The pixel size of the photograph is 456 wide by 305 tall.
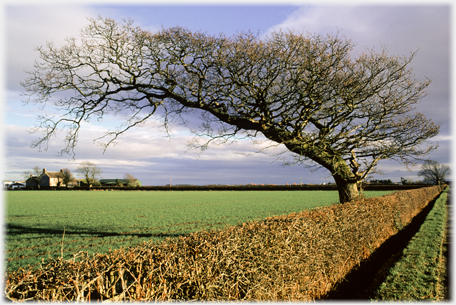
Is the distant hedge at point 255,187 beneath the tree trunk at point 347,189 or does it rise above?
beneath

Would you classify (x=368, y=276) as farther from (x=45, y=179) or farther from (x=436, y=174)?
(x=45, y=179)

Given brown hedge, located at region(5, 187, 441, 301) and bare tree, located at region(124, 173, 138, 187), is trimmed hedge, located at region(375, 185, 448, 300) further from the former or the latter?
bare tree, located at region(124, 173, 138, 187)

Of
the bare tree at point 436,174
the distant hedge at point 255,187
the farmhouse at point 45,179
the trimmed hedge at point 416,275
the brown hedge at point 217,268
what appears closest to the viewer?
the brown hedge at point 217,268

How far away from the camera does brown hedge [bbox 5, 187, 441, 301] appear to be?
265 centimetres

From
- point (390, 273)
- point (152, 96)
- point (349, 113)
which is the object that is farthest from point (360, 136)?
point (152, 96)

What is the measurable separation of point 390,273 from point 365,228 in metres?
1.81

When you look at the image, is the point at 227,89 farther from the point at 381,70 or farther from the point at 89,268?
the point at 89,268

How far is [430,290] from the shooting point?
21.9ft

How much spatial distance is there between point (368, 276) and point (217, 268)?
6568 mm

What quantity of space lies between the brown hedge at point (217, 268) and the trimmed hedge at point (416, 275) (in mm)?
1120

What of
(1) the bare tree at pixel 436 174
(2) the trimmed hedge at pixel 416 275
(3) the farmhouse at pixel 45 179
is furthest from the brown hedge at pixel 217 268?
(3) the farmhouse at pixel 45 179

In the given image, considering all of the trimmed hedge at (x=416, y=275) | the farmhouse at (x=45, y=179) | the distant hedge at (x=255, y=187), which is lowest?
the distant hedge at (x=255, y=187)

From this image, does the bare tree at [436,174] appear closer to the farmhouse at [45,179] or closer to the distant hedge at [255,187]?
the distant hedge at [255,187]

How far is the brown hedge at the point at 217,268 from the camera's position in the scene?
265 cm
